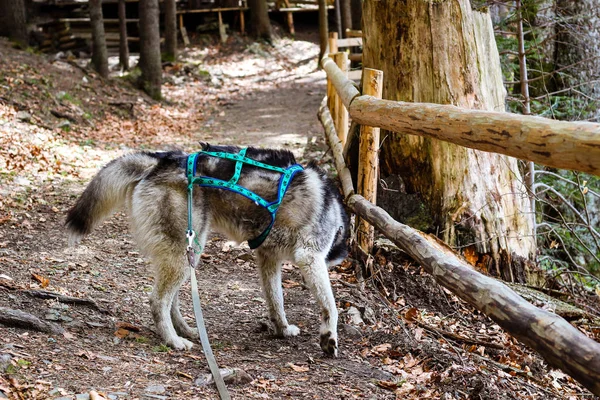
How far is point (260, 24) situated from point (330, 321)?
23231mm

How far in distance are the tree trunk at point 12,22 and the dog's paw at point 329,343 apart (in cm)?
1593

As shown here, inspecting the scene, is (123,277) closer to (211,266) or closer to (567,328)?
(211,266)

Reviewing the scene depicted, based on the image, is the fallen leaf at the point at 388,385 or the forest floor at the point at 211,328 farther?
the fallen leaf at the point at 388,385

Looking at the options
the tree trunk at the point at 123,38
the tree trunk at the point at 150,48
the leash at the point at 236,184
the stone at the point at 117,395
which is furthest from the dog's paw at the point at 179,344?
the tree trunk at the point at 123,38

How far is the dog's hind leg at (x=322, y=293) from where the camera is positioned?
4.95 m

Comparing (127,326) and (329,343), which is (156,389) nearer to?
(127,326)

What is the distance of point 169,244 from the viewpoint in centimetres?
485

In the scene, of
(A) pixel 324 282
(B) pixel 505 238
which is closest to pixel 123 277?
(A) pixel 324 282

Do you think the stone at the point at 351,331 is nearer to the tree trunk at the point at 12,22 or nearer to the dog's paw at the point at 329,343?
the dog's paw at the point at 329,343

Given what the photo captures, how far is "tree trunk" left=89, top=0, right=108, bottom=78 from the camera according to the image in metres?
17.2

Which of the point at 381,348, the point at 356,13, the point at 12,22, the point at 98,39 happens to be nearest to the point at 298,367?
the point at 381,348

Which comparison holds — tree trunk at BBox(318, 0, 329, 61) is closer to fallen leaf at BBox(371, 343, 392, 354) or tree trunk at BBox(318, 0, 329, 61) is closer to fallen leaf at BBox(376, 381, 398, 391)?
fallen leaf at BBox(371, 343, 392, 354)

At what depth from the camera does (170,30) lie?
74.0 feet

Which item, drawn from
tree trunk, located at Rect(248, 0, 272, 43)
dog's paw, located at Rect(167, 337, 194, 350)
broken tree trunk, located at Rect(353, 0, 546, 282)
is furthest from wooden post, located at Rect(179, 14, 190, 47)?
dog's paw, located at Rect(167, 337, 194, 350)
